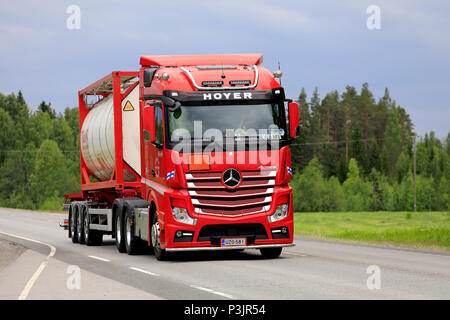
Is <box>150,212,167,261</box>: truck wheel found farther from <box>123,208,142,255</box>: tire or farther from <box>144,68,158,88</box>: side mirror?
<box>144,68,158,88</box>: side mirror

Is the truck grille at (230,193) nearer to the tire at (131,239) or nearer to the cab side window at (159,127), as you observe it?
the cab side window at (159,127)

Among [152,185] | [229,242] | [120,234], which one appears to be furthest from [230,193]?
[120,234]

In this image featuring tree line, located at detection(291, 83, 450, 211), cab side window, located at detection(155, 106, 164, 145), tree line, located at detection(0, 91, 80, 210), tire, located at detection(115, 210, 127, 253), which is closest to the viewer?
cab side window, located at detection(155, 106, 164, 145)

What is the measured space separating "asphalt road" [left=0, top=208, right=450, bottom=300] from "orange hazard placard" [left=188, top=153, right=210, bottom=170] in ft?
6.54

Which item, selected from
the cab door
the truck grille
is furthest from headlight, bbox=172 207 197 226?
the cab door

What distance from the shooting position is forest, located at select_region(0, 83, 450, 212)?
13025 centimetres

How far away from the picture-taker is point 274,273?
1431cm

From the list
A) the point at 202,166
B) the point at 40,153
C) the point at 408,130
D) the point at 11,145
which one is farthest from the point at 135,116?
the point at 408,130

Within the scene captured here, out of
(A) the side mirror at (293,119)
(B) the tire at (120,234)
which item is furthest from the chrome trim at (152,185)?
(A) the side mirror at (293,119)

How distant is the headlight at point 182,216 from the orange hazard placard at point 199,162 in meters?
0.91

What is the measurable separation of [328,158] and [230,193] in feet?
455

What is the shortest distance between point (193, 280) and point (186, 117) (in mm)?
4491

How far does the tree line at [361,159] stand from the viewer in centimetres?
13438

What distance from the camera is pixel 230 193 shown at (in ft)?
54.7
